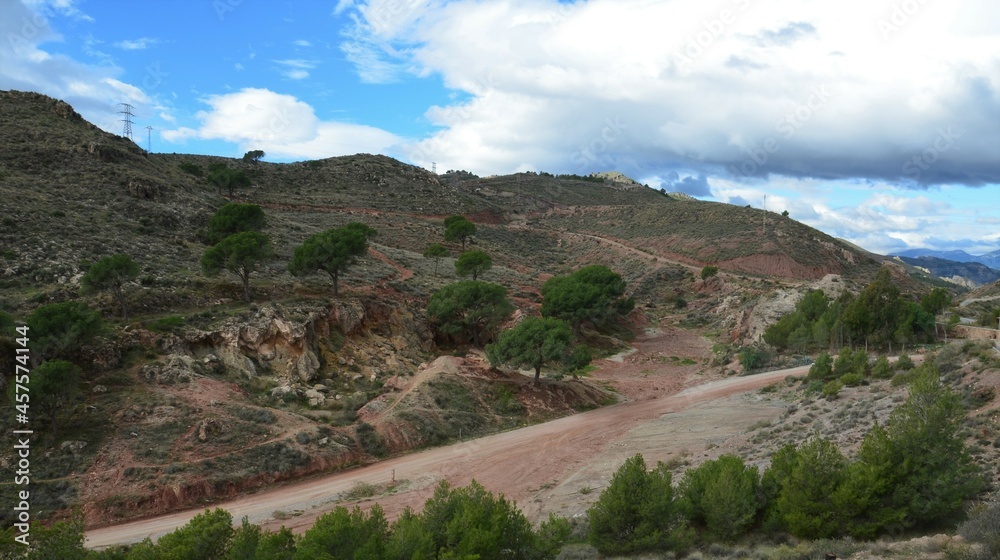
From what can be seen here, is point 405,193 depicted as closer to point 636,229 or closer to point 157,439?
point 636,229

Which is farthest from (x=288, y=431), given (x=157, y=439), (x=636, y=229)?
(x=636, y=229)

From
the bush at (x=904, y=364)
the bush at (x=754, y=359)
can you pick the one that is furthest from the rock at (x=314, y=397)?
the bush at (x=754, y=359)

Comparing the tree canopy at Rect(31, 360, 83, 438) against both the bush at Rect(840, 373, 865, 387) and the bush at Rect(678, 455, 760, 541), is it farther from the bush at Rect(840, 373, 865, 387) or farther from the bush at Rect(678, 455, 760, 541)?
the bush at Rect(840, 373, 865, 387)

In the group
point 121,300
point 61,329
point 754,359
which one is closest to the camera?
point 61,329

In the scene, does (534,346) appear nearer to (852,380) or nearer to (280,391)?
(280,391)

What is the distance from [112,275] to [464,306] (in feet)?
69.4

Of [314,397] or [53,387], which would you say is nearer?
[53,387]

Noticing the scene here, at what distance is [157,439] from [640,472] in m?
18.6

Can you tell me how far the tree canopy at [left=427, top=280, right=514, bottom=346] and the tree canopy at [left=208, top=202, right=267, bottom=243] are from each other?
46.9 feet

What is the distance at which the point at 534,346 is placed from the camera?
111 feet

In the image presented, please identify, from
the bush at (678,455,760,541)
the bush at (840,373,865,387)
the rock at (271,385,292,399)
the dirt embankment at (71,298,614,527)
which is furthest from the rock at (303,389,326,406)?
the bush at (840,373,865,387)

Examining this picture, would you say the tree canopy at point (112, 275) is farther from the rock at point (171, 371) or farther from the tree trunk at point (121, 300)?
the rock at point (171, 371)

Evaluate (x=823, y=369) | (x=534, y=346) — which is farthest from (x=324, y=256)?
(x=823, y=369)

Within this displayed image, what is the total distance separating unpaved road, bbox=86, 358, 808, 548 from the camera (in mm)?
20719
